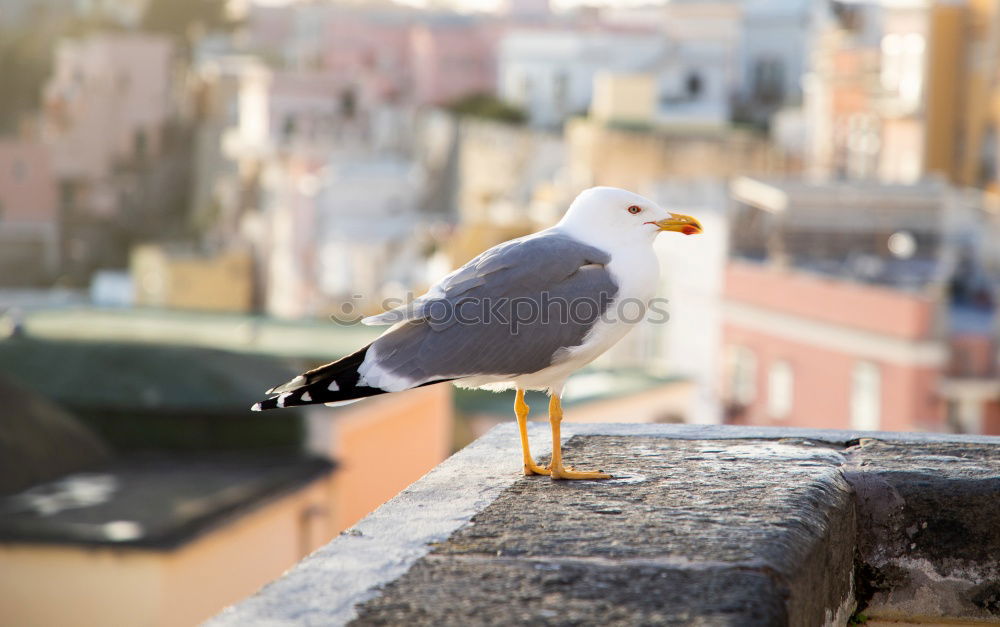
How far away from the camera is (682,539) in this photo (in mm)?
2150

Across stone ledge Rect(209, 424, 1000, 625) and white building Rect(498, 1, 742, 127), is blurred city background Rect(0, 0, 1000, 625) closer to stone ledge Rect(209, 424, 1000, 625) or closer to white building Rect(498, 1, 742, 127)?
white building Rect(498, 1, 742, 127)

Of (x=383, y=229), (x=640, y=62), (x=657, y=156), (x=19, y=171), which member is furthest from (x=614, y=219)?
(x=19, y=171)

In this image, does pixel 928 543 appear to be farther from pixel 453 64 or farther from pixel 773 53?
pixel 453 64

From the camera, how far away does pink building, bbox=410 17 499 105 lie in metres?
48.3

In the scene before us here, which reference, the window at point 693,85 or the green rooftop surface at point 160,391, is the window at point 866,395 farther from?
the window at point 693,85

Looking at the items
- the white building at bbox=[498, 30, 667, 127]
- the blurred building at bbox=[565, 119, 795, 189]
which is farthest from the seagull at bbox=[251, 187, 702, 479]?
the white building at bbox=[498, 30, 667, 127]

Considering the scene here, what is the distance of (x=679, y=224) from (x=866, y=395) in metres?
12.1

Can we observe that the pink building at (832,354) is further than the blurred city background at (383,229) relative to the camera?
Yes

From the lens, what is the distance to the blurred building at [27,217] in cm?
4109

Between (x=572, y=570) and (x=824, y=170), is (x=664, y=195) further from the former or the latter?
(x=572, y=570)

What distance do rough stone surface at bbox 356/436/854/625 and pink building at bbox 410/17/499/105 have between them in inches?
1805

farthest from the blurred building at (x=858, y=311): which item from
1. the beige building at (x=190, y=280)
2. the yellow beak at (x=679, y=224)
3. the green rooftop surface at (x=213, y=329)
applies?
the yellow beak at (x=679, y=224)

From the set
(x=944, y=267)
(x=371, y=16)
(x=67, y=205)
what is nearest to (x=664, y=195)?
(x=944, y=267)

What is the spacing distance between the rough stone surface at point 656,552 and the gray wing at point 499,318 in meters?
0.24
